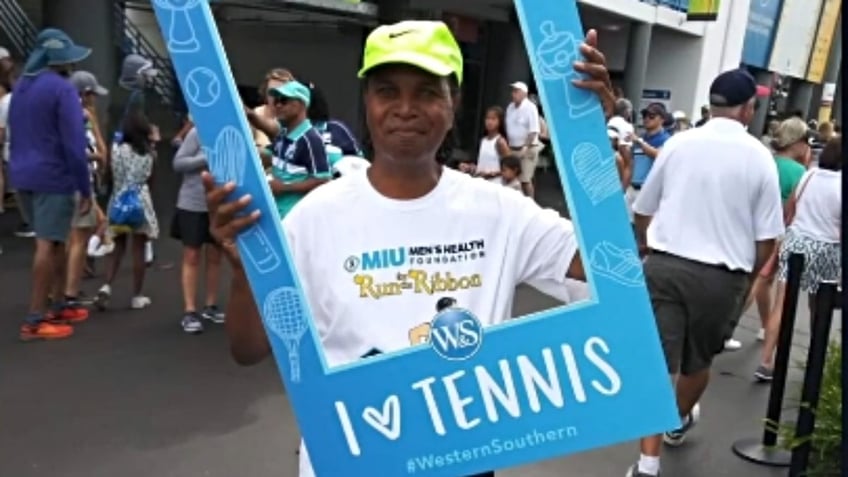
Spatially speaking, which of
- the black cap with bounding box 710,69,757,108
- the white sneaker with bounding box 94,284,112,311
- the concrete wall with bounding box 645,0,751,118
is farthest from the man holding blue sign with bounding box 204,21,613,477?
the concrete wall with bounding box 645,0,751,118

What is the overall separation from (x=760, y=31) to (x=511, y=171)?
63.8ft

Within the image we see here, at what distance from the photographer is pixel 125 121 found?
18.7ft

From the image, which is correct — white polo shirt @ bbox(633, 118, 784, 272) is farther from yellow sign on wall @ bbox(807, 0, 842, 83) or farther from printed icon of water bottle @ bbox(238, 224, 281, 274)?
yellow sign on wall @ bbox(807, 0, 842, 83)

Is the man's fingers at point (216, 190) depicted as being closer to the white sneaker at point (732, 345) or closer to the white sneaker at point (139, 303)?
the white sneaker at point (139, 303)

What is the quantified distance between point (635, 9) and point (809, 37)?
13498 millimetres

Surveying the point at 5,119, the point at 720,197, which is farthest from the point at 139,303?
the point at 720,197

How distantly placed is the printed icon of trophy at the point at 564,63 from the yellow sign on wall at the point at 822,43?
28831 mm

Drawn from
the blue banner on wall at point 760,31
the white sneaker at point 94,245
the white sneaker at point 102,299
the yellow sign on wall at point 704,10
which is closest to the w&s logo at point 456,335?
the white sneaker at point 102,299

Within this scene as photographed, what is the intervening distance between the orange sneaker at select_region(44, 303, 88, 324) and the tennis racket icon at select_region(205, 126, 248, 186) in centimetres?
434

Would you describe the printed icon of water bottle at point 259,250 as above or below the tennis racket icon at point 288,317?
above

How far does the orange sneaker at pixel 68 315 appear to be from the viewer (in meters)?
5.33

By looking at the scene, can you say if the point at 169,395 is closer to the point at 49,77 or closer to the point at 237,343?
the point at 49,77

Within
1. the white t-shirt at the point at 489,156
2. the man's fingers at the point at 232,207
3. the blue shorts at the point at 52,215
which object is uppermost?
the man's fingers at the point at 232,207

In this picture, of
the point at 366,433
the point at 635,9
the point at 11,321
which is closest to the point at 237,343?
the point at 366,433
